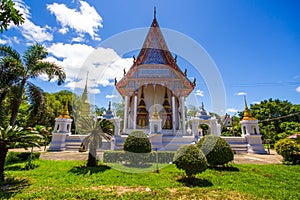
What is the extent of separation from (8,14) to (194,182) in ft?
25.1

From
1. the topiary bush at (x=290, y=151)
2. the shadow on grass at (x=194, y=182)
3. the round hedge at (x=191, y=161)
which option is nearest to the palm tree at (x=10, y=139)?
the round hedge at (x=191, y=161)

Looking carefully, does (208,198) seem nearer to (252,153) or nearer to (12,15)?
(12,15)

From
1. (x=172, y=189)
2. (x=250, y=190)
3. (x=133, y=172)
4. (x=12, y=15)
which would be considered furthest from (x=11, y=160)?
(x=250, y=190)

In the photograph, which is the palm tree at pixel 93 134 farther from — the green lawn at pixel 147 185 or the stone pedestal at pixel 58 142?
the stone pedestal at pixel 58 142

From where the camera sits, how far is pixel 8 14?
15.4ft

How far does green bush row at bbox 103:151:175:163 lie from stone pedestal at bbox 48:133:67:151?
7.01 m

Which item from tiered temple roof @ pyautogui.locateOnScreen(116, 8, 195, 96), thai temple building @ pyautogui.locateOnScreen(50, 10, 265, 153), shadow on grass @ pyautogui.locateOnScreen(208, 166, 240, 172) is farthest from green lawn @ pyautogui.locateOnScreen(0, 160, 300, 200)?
tiered temple roof @ pyautogui.locateOnScreen(116, 8, 195, 96)

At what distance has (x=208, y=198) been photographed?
4125 mm

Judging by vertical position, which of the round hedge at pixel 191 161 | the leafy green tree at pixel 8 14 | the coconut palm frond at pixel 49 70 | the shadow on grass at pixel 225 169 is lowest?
the shadow on grass at pixel 225 169

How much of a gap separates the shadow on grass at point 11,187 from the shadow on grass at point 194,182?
479 cm

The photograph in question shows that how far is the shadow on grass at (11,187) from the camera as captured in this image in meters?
4.22

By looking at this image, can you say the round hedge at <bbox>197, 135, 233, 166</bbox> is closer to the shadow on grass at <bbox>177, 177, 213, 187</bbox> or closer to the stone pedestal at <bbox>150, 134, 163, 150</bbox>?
the shadow on grass at <bbox>177, 177, 213, 187</bbox>

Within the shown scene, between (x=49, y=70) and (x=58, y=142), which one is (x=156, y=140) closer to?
(x=58, y=142)

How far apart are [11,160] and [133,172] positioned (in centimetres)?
687
